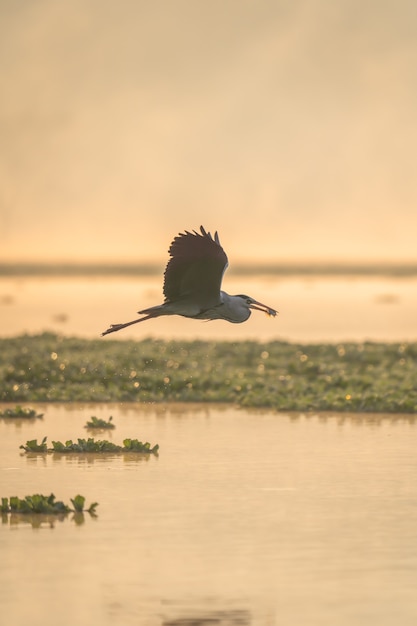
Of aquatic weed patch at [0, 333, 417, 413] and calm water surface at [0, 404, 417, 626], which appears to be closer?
calm water surface at [0, 404, 417, 626]

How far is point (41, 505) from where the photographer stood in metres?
14.5

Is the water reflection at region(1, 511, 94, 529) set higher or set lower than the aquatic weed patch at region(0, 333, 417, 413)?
lower

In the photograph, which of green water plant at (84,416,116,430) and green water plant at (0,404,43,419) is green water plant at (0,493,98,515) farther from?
green water plant at (0,404,43,419)

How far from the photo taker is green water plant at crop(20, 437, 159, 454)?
18375 millimetres

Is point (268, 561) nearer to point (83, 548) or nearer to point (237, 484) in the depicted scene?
point (83, 548)

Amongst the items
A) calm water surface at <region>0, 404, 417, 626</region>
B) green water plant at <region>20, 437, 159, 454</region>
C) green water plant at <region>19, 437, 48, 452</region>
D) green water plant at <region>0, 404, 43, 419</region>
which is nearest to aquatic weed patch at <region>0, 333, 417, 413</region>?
green water plant at <region>0, 404, 43, 419</region>

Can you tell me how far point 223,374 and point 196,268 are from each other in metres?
9.76

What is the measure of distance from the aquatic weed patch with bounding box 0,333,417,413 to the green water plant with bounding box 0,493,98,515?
8343 mm

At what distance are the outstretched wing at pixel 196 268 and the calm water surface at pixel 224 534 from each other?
5.89ft

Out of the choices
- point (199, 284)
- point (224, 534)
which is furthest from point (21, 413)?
point (224, 534)

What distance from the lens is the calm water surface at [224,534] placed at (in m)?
11.5

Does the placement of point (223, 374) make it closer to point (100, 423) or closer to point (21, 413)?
point (21, 413)

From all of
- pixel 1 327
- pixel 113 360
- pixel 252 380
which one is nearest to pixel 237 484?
pixel 252 380

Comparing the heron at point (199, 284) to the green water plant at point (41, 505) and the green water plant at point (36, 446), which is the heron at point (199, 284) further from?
the green water plant at point (41, 505)
